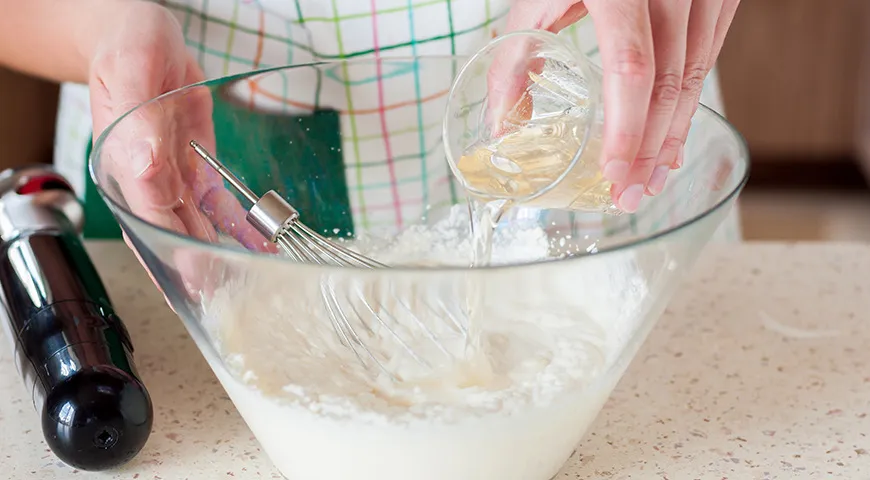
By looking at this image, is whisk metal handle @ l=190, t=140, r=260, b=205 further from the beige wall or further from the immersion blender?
the beige wall

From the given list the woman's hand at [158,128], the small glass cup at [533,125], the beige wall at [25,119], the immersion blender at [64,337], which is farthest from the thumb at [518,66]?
the beige wall at [25,119]

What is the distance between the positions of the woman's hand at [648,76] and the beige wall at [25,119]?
154 centimetres

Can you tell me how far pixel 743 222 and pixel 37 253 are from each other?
6.61ft

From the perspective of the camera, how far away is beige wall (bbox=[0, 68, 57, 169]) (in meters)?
1.91

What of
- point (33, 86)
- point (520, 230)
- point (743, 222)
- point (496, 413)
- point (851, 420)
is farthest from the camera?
point (743, 222)

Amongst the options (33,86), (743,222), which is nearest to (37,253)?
(33,86)

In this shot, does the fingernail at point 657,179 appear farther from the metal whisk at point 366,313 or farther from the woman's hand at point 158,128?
the woman's hand at point 158,128

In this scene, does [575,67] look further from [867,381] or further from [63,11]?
[63,11]

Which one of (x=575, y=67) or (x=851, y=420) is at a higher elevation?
(x=575, y=67)

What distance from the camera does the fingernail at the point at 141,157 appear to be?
0.62 m

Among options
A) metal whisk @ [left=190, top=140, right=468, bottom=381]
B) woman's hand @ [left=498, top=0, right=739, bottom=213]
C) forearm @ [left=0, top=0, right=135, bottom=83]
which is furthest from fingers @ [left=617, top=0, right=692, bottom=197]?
forearm @ [left=0, top=0, right=135, bottom=83]

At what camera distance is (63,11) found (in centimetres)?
84

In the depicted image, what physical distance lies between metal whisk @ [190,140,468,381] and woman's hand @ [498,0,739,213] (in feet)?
0.44

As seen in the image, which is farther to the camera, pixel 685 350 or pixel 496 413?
pixel 685 350
